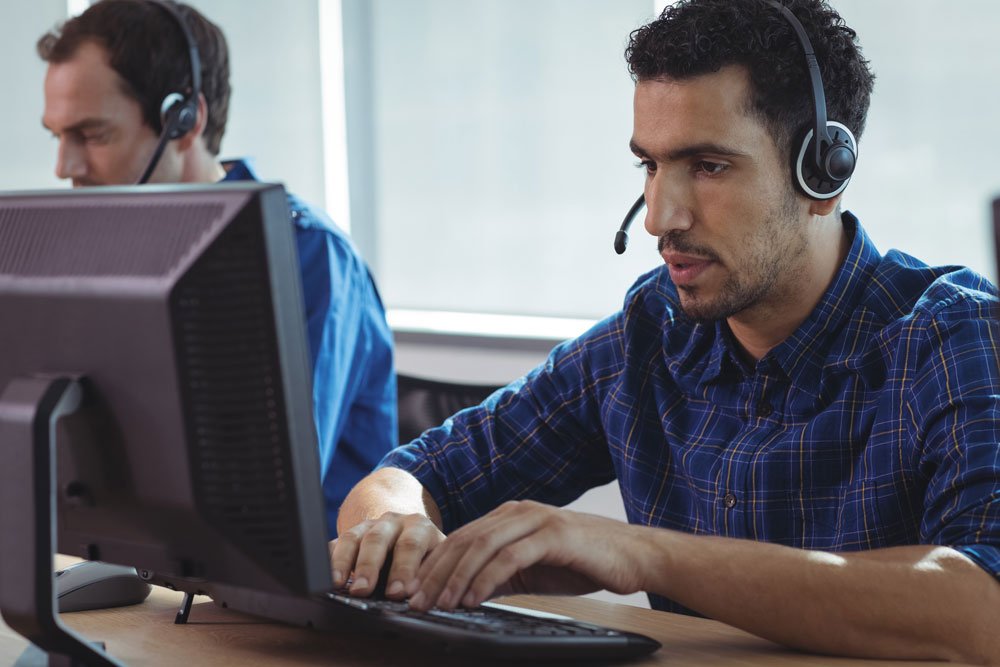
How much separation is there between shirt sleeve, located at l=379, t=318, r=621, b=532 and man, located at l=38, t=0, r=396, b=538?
12.1 inches

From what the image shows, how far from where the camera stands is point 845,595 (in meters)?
0.96

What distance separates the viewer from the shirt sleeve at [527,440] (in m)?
1.50

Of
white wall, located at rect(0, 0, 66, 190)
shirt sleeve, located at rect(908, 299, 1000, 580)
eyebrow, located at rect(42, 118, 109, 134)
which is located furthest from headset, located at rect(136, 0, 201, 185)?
white wall, located at rect(0, 0, 66, 190)

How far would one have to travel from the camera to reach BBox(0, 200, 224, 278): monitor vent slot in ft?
2.54

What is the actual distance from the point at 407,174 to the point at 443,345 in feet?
1.74

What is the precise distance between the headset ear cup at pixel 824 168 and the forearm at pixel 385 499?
57 centimetres

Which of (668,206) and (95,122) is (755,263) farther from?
(95,122)

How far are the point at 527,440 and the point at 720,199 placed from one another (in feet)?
1.39

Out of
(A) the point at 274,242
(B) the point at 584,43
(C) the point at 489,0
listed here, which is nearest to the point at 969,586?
(A) the point at 274,242

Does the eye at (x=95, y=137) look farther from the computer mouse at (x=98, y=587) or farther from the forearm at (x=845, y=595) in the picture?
the forearm at (x=845, y=595)

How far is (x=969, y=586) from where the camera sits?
971 millimetres

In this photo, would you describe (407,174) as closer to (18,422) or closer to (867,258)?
(867,258)

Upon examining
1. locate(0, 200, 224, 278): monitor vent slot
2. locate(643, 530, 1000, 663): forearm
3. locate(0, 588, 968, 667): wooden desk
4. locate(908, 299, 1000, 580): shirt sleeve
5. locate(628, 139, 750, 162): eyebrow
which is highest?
locate(628, 139, 750, 162): eyebrow

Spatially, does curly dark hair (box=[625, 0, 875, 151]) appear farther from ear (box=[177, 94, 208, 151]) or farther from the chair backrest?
ear (box=[177, 94, 208, 151])
